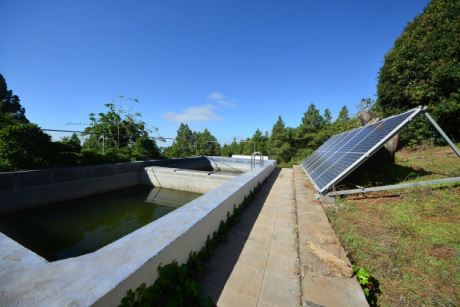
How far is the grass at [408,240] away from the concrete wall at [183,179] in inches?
222

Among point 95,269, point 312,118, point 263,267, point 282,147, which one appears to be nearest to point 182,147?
point 263,267

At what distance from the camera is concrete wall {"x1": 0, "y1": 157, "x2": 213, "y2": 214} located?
6684mm

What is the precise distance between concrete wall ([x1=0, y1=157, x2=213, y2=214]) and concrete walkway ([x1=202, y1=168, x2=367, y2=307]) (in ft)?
25.6

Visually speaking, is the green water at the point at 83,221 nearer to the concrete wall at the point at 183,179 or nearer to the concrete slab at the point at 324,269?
the concrete wall at the point at 183,179

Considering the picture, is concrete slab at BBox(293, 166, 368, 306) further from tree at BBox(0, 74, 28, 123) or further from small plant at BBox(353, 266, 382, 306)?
tree at BBox(0, 74, 28, 123)

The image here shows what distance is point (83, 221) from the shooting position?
21.4 feet

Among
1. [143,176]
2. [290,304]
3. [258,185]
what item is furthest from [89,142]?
[290,304]

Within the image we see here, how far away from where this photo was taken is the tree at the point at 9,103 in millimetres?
27125

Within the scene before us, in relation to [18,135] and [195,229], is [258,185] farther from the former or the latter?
[18,135]

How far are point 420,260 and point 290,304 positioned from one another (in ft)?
6.45

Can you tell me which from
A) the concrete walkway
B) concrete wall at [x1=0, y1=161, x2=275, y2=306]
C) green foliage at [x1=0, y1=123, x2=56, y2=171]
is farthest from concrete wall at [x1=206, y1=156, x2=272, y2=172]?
concrete wall at [x1=0, y1=161, x2=275, y2=306]

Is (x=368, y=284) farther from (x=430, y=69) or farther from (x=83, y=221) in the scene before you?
(x=430, y=69)

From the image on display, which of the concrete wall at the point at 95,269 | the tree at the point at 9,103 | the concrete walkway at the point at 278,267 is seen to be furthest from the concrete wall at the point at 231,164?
the tree at the point at 9,103

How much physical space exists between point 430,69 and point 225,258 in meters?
15.0
